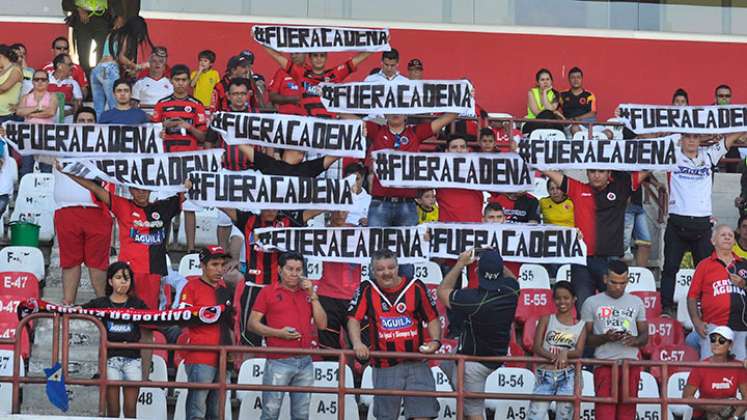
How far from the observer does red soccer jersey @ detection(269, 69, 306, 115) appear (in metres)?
17.2

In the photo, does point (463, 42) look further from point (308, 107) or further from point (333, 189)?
point (333, 189)

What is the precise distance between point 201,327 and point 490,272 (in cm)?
247

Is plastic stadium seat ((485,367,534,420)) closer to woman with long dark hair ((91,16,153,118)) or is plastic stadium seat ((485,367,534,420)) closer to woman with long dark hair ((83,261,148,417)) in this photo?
woman with long dark hair ((83,261,148,417))

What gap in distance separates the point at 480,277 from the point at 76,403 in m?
3.79

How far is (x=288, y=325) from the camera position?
1350cm

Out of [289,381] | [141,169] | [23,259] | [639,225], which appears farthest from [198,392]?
[639,225]

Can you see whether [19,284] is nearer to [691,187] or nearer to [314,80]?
[314,80]

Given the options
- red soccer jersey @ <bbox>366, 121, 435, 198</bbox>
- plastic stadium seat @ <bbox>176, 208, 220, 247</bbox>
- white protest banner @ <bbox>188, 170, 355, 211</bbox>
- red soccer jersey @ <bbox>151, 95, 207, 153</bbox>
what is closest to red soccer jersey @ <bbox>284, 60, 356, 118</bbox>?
red soccer jersey @ <bbox>366, 121, 435, 198</bbox>

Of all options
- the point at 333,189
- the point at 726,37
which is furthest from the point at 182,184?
the point at 726,37

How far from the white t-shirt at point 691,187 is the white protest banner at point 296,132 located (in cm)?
330

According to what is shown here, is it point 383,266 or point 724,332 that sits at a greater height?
point 383,266

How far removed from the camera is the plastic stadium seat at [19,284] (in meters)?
15.4

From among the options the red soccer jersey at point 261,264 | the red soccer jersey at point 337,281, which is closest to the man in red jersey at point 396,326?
the red soccer jersey at point 261,264

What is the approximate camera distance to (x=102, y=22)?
2134 cm
